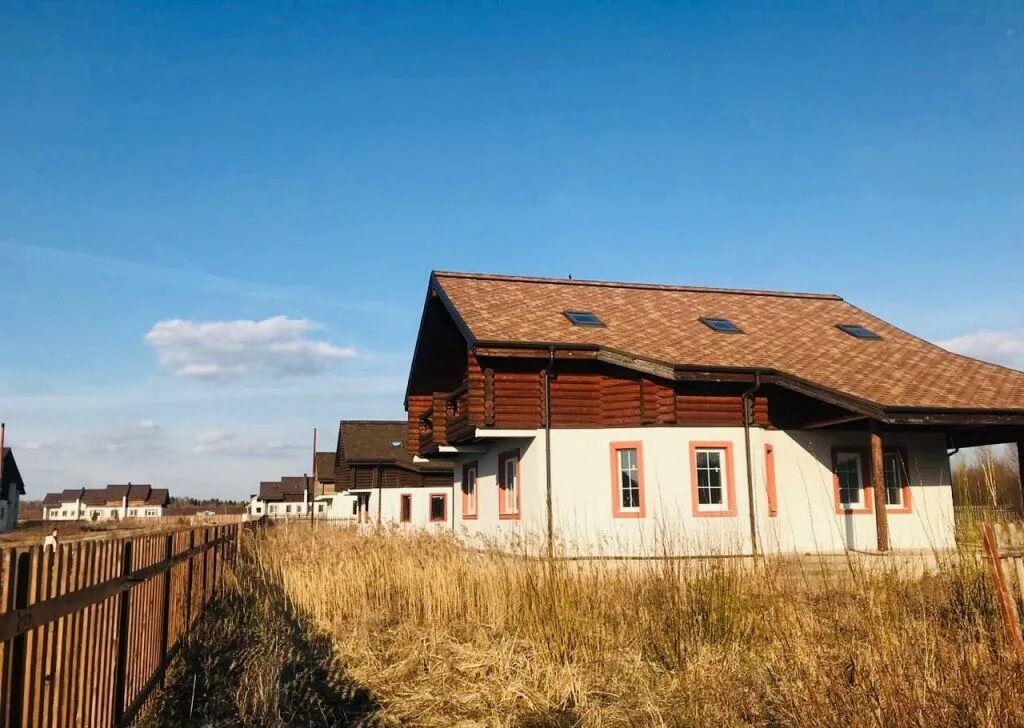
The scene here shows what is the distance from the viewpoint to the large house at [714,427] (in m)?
15.9

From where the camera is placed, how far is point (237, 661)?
22.9ft

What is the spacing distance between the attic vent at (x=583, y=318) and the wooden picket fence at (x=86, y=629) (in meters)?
12.6

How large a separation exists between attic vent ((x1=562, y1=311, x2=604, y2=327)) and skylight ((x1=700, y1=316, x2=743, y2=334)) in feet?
9.51

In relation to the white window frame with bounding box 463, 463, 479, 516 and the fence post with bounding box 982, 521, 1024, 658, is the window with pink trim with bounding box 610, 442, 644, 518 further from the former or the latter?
the fence post with bounding box 982, 521, 1024, 658

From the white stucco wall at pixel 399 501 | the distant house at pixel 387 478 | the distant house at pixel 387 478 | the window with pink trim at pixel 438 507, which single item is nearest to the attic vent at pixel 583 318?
the distant house at pixel 387 478

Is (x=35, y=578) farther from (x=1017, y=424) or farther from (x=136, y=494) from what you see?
(x=136, y=494)

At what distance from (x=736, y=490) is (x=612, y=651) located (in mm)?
10409

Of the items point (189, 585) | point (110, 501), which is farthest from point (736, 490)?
point (110, 501)

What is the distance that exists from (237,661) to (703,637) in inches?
160

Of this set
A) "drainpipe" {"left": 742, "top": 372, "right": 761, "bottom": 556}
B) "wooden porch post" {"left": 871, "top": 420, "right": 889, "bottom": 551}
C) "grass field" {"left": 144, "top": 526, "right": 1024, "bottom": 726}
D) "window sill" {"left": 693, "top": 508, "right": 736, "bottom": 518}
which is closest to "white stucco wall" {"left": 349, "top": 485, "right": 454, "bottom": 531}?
"window sill" {"left": 693, "top": 508, "right": 736, "bottom": 518}

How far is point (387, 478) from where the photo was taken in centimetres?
4050

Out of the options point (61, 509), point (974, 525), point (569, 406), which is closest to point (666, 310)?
point (569, 406)

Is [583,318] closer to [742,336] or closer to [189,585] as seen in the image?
[742,336]

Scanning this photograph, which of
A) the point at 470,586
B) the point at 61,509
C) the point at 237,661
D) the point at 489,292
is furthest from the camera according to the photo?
the point at 61,509
